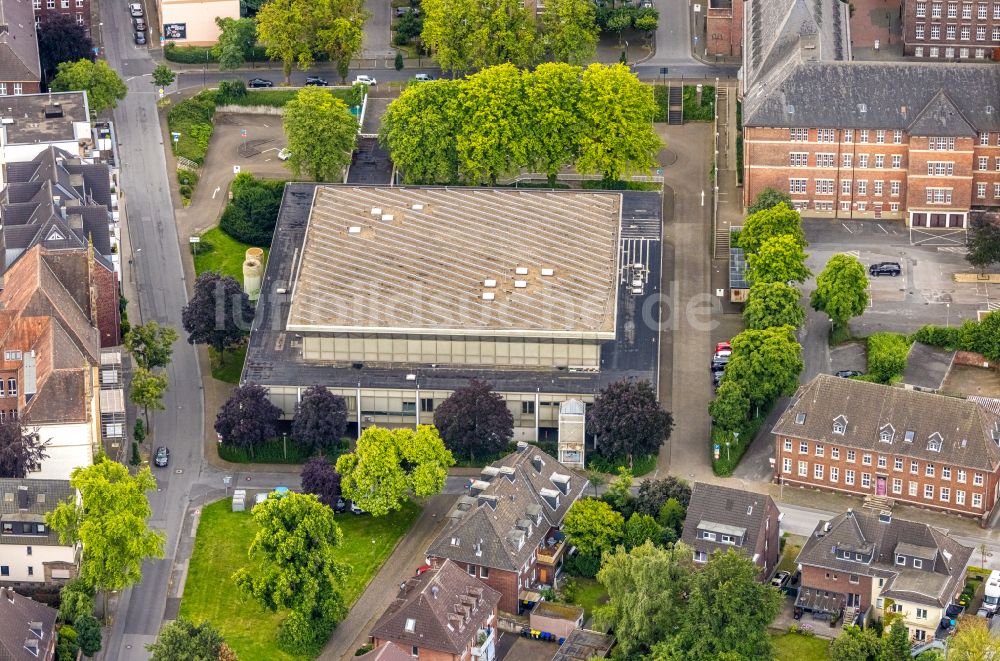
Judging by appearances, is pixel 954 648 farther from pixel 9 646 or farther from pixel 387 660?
pixel 9 646

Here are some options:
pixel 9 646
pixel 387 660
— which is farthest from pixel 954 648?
pixel 9 646
